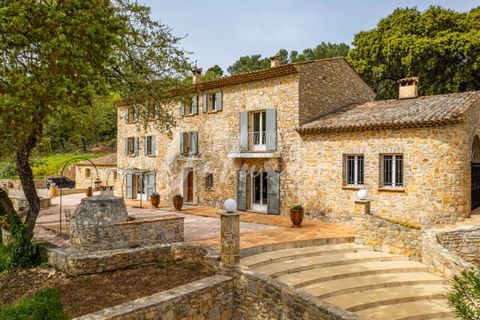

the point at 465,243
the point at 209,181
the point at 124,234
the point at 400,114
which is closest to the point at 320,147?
the point at 400,114

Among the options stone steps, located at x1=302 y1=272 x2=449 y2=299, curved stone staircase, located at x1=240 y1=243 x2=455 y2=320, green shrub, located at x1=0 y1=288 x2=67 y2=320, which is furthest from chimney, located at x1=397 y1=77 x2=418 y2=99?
green shrub, located at x1=0 y1=288 x2=67 y2=320

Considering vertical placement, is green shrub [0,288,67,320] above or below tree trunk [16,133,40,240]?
below

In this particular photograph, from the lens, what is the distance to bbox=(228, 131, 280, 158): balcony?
16.5 m

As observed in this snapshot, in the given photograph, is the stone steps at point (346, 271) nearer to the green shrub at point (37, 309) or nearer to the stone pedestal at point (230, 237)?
the stone pedestal at point (230, 237)

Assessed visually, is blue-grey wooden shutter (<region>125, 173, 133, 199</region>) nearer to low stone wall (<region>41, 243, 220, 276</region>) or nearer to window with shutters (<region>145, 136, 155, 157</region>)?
window with shutters (<region>145, 136, 155, 157</region>)

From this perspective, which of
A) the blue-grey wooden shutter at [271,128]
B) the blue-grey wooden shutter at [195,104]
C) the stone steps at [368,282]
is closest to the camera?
the stone steps at [368,282]

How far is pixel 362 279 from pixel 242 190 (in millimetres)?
8919

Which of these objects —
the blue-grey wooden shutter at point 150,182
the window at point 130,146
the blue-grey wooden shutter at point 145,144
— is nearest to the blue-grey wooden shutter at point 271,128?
the blue-grey wooden shutter at point 150,182

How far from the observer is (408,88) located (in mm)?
16328

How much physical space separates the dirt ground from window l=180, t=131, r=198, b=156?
10.5 m

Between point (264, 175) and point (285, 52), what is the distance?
3650 cm

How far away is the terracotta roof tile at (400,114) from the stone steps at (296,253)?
460 cm

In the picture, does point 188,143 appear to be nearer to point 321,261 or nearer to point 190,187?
point 190,187

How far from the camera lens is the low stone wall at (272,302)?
7016 mm
